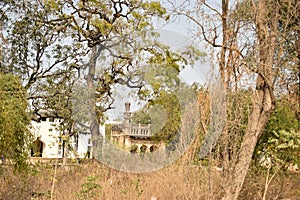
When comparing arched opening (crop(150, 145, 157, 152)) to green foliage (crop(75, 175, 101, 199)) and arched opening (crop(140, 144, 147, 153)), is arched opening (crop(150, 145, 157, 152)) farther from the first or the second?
green foliage (crop(75, 175, 101, 199))

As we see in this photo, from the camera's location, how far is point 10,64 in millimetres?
8742

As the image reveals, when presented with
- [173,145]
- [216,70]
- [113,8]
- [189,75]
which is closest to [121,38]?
[113,8]

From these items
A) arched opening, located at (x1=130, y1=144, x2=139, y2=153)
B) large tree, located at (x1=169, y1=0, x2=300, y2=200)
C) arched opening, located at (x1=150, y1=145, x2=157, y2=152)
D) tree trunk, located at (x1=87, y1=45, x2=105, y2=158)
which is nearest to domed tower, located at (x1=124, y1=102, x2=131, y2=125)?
arched opening, located at (x1=130, y1=144, x2=139, y2=153)

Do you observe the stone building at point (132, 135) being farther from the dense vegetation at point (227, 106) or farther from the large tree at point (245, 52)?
the large tree at point (245, 52)

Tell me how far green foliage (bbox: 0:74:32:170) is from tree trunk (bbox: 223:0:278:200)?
217cm

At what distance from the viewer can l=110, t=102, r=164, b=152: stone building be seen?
239 inches

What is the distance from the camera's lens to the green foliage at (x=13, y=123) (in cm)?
397

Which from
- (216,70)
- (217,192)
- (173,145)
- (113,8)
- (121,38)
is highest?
(113,8)

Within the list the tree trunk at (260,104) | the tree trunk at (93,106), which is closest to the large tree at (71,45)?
the tree trunk at (93,106)

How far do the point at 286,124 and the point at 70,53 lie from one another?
5805 millimetres

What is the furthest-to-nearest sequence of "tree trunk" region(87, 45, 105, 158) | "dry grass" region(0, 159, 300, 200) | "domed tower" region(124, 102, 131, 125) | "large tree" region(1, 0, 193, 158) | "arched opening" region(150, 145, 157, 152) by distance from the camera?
"large tree" region(1, 0, 193, 158) → "tree trunk" region(87, 45, 105, 158) → "domed tower" region(124, 102, 131, 125) → "arched opening" region(150, 145, 157, 152) → "dry grass" region(0, 159, 300, 200)

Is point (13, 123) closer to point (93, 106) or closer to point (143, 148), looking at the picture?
point (143, 148)

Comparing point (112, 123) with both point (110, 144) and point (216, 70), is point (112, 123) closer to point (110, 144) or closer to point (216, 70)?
point (110, 144)

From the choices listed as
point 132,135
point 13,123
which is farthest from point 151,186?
point 13,123
